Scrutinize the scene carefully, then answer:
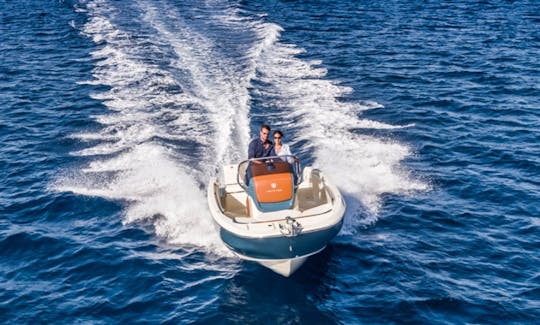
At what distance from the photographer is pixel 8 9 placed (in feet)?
115

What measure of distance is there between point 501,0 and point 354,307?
29.2 metres

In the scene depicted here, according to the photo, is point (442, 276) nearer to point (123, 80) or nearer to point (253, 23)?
point (123, 80)

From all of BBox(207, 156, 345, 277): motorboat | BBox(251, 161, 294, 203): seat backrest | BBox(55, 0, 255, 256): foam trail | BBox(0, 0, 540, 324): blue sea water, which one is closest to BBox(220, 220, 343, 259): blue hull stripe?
BBox(207, 156, 345, 277): motorboat

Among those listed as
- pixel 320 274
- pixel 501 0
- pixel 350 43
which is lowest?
pixel 320 274

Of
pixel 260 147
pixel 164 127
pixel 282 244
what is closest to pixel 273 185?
pixel 282 244

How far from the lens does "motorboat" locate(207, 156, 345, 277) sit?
1061 cm

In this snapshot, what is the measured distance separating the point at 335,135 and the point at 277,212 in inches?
261

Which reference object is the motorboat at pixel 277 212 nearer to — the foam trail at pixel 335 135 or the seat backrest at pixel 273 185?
the seat backrest at pixel 273 185

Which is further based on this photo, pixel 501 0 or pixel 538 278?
pixel 501 0

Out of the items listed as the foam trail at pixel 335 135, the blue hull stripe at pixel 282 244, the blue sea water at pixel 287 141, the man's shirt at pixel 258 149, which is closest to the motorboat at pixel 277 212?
the blue hull stripe at pixel 282 244

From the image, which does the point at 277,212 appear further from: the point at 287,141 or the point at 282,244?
the point at 287,141

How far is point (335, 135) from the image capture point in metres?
17.6

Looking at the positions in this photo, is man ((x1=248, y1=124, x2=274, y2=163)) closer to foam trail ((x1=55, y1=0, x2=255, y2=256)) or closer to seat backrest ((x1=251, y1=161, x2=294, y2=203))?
seat backrest ((x1=251, y1=161, x2=294, y2=203))

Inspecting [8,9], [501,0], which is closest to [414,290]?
[501,0]
